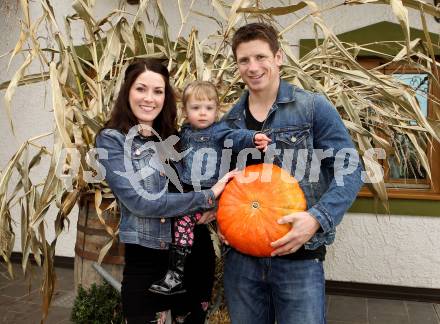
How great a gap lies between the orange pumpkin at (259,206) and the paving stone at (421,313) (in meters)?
2.99

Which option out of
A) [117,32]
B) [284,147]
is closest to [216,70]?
[117,32]

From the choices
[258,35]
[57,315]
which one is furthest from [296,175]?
[57,315]

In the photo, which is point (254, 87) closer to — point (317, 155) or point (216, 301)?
point (317, 155)

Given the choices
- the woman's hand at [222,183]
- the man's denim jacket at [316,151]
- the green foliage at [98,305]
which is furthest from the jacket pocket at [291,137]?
the green foliage at [98,305]

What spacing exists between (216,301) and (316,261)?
2.84 ft

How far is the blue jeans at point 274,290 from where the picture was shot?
1.88 metres

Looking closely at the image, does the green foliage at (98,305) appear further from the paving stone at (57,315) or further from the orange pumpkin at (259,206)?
the paving stone at (57,315)

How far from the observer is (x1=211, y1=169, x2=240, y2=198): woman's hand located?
2023 mm

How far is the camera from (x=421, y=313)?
176 inches

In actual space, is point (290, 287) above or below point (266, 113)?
below

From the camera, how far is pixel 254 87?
1922 mm

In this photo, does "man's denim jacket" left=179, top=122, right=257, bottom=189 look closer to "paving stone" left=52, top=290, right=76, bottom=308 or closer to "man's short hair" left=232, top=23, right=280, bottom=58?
"man's short hair" left=232, top=23, right=280, bottom=58

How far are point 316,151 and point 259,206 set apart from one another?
304 mm

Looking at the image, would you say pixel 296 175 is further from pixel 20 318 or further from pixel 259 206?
pixel 20 318
